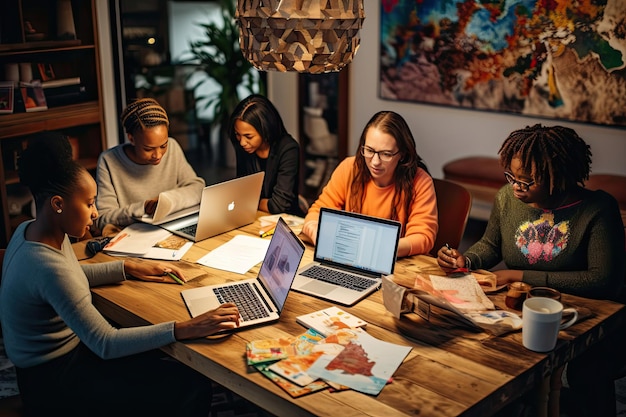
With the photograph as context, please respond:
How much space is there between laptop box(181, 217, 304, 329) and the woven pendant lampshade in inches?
21.8

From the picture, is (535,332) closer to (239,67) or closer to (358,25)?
(358,25)

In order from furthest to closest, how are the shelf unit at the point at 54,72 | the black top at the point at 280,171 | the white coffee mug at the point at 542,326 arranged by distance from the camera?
1. the shelf unit at the point at 54,72
2. the black top at the point at 280,171
3. the white coffee mug at the point at 542,326

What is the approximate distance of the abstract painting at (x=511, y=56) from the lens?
4.54 metres

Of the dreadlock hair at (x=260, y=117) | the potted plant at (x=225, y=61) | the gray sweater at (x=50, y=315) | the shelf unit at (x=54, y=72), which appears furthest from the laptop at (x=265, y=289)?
the potted plant at (x=225, y=61)

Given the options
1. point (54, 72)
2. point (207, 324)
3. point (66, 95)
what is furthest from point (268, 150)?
point (54, 72)

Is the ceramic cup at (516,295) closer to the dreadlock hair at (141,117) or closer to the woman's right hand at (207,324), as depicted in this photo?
the woman's right hand at (207,324)

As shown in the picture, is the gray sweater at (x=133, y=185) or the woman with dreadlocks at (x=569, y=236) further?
the gray sweater at (x=133, y=185)

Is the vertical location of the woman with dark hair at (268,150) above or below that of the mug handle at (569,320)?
above

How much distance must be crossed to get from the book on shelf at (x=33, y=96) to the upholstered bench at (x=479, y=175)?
2.67 m

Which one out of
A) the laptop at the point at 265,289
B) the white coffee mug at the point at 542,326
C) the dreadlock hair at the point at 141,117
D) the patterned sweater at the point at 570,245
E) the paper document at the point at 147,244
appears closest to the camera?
the white coffee mug at the point at 542,326

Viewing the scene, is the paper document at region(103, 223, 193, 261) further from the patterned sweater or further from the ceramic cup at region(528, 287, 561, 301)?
the ceramic cup at region(528, 287, 561, 301)

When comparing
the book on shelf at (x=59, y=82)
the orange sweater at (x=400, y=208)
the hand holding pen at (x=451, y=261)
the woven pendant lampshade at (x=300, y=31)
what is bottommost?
the hand holding pen at (x=451, y=261)

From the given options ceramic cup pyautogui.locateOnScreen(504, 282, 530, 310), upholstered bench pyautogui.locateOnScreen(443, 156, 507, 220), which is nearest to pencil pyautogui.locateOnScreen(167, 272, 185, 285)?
ceramic cup pyautogui.locateOnScreen(504, 282, 530, 310)

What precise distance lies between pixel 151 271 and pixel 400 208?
3.31 ft
